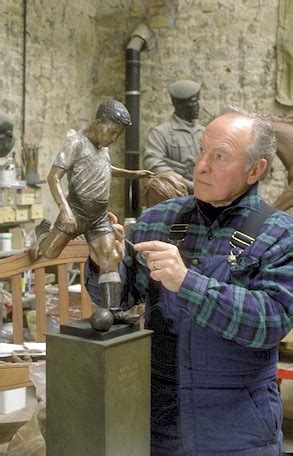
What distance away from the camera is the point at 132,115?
620cm

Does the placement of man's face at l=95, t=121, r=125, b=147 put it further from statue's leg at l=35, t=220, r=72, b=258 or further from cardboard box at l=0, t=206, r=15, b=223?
cardboard box at l=0, t=206, r=15, b=223

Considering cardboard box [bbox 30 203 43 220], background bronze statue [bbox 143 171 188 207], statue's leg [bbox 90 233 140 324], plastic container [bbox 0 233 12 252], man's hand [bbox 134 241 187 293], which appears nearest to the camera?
man's hand [bbox 134 241 187 293]

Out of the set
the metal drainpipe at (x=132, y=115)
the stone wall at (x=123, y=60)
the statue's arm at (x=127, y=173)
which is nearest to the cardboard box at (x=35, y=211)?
the stone wall at (x=123, y=60)

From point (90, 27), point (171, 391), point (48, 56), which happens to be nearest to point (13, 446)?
point (171, 391)

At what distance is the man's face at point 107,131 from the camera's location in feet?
4.94

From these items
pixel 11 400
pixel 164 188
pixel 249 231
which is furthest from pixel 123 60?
pixel 249 231

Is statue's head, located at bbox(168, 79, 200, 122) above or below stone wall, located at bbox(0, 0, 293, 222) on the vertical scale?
below

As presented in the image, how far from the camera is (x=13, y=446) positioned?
241 cm

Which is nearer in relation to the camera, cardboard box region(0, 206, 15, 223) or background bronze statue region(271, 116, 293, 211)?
cardboard box region(0, 206, 15, 223)

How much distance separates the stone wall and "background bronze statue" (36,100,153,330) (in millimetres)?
3814

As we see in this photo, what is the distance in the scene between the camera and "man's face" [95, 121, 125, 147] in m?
1.51

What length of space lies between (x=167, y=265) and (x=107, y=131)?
367 millimetres

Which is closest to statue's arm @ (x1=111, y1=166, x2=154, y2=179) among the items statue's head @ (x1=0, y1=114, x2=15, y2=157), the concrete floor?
the concrete floor

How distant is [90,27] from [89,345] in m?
5.66
